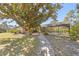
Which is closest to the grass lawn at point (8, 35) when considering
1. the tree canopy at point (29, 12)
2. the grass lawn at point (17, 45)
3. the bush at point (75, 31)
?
the grass lawn at point (17, 45)

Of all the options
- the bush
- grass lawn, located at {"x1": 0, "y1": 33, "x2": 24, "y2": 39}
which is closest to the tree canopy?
grass lawn, located at {"x1": 0, "y1": 33, "x2": 24, "y2": 39}

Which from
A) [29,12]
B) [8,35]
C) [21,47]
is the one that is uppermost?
[29,12]

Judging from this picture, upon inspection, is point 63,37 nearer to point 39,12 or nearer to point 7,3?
point 39,12

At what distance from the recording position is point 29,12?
9.06 feet

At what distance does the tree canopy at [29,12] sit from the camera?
274 cm

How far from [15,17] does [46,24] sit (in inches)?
13.3

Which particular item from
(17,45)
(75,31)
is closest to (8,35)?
(17,45)

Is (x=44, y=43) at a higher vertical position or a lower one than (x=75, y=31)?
lower

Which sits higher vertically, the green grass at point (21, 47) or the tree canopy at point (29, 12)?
the tree canopy at point (29, 12)

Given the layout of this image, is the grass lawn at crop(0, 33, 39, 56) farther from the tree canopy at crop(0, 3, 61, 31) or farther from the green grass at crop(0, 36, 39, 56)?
the tree canopy at crop(0, 3, 61, 31)

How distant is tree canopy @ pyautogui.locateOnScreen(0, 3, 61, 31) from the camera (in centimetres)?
274

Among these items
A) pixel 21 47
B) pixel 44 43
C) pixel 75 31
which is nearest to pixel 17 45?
pixel 21 47

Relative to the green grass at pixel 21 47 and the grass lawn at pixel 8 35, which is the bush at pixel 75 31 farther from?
the grass lawn at pixel 8 35

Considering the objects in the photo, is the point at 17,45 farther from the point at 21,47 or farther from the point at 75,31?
the point at 75,31
